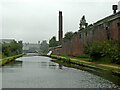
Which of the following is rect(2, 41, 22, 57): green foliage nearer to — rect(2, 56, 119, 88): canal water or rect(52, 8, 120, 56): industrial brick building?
rect(52, 8, 120, 56): industrial brick building

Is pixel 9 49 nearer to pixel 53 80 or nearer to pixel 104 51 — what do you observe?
pixel 104 51

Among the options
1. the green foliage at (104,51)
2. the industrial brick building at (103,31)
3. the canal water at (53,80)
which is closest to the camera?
the canal water at (53,80)

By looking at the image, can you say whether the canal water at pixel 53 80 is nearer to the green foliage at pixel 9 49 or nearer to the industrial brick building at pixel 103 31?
the industrial brick building at pixel 103 31

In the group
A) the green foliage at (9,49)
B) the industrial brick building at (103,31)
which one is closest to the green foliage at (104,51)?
the industrial brick building at (103,31)

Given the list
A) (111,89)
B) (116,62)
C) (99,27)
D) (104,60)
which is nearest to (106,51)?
(116,62)

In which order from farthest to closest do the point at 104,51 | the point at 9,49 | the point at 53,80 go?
the point at 9,49 → the point at 104,51 → the point at 53,80

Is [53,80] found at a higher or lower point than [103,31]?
lower

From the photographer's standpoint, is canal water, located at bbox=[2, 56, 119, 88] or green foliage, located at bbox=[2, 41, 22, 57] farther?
green foliage, located at bbox=[2, 41, 22, 57]

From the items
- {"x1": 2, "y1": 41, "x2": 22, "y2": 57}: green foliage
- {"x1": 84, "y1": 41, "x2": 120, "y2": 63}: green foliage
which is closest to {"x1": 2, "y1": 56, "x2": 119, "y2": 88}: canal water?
{"x1": 84, "y1": 41, "x2": 120, "y2": 63}: green foliage

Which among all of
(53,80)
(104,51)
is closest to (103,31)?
(104,51)

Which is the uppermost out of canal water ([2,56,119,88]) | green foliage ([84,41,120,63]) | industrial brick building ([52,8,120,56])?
industrial brick building ([52,8,120,56])

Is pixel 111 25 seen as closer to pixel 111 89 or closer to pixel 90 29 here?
pixel 90 29

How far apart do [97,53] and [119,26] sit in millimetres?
4762

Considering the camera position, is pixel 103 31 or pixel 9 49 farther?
pixel 9 49
